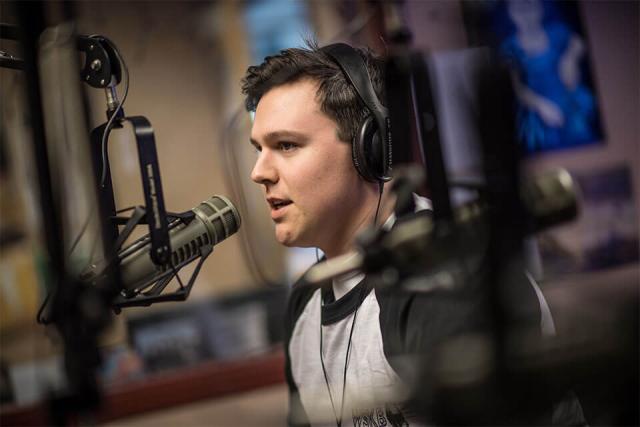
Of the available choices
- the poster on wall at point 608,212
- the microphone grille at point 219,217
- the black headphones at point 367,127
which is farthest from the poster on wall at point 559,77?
the microphone grille at point 219,217

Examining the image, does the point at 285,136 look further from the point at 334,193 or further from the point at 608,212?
the point at 608,212

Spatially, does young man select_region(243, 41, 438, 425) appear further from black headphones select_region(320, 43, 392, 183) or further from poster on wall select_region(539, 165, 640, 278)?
poster on wall select_region(539, 165, 640, 278)

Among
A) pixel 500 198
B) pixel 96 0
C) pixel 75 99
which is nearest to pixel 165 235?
pixel 75 99

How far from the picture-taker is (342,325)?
1058 millimetres

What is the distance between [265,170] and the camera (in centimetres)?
101

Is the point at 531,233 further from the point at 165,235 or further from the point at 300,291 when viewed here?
the point at 300,291

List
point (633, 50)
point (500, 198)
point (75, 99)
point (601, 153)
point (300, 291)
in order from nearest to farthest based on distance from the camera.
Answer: point (500, 198), point (75, 99), point (300, 291), point (633, 50), point (601, 153)

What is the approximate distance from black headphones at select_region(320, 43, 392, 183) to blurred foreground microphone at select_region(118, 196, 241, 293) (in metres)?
0.20

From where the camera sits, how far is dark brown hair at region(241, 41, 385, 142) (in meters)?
1.02

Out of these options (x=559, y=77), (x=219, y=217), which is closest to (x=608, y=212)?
(x=559, y=77)

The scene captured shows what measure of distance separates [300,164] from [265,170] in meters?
0.05

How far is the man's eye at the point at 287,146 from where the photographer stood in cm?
101

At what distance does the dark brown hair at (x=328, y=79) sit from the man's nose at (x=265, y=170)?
0.32ft

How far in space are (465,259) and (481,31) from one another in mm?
206
